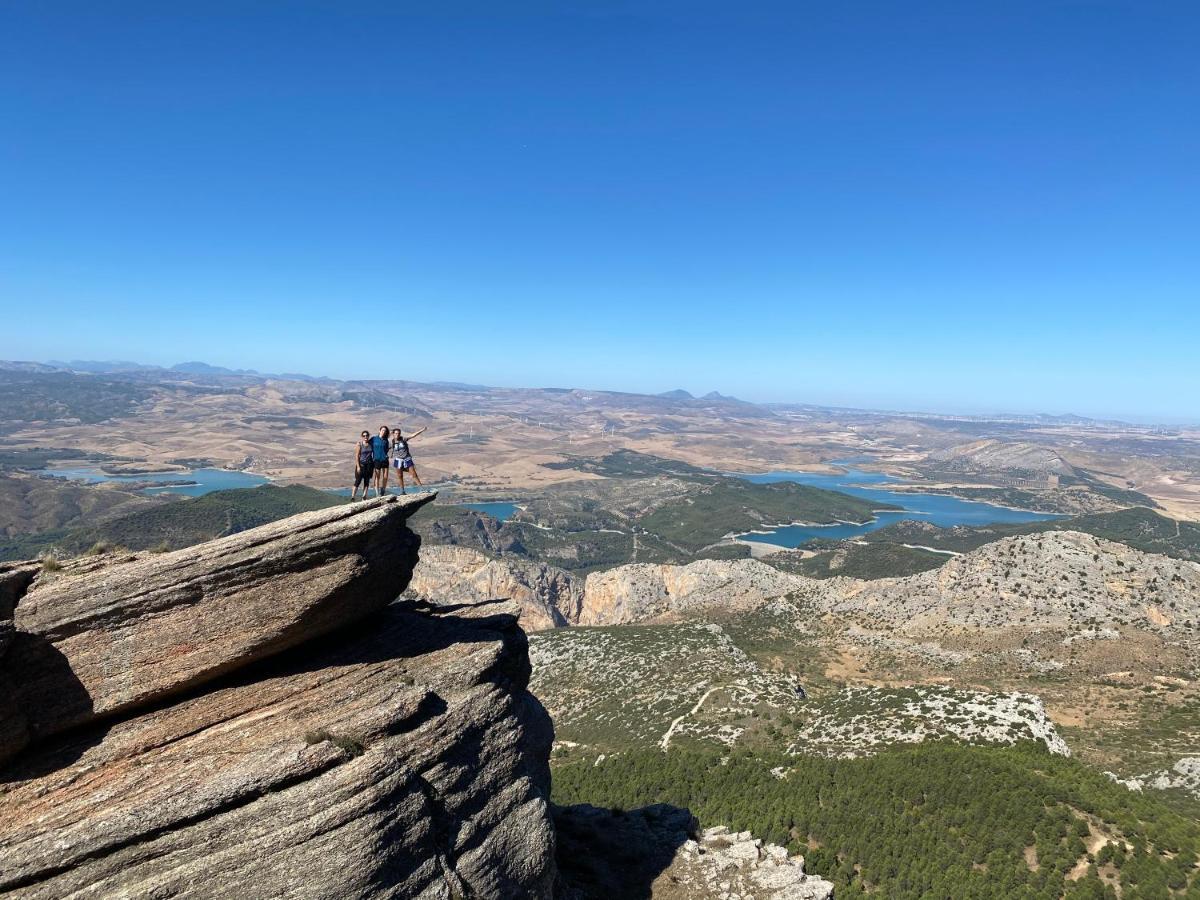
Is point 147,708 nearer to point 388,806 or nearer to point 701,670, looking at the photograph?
point 388,806

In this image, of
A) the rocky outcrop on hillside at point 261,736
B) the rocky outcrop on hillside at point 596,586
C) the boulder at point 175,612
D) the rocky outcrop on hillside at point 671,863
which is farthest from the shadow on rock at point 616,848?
the rocky outcrop on hillside at point 596,586

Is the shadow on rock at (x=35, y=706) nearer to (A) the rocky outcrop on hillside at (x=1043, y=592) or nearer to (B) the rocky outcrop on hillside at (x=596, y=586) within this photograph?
(A) the rocky outcrop on hillside at (x=1043, y=592)

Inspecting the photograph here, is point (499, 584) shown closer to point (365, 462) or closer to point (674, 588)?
point (674, 588)

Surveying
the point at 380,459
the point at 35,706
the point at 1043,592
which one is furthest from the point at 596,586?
the point at 35,706

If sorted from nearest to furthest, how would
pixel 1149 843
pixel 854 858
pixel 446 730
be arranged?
pixel 446 730 → pixel 1149 843 → pixel 854 858

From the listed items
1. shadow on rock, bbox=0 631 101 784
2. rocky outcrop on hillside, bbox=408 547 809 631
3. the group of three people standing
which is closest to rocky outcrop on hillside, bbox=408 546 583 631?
rocky outcrop on hillside, bbox=408 547 809 631

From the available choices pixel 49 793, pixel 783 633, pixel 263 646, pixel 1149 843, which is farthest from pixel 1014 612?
pixel 49 793
